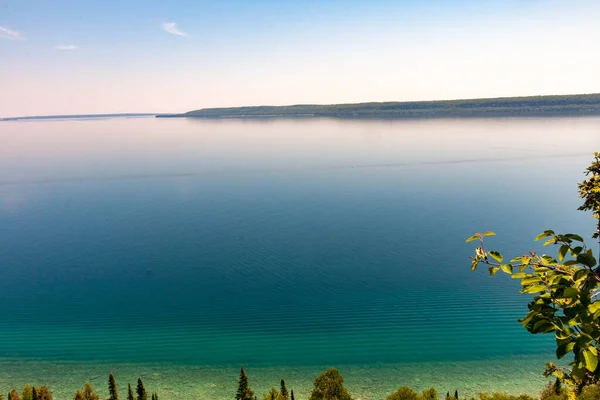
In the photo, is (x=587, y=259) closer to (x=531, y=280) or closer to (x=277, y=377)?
(x=531, y=280)

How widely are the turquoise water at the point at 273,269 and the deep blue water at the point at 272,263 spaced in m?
0.19

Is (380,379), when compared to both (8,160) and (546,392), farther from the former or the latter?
(8,160)

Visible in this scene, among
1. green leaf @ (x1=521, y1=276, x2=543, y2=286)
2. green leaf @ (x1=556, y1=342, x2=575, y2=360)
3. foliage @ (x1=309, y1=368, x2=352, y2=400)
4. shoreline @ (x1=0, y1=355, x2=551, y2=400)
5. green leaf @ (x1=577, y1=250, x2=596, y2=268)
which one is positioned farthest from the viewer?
shoreline @ (x1=0, y1=355, x2=551, y2=400)

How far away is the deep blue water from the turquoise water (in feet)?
0.64

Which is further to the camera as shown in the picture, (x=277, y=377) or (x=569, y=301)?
(x=277, y=377)

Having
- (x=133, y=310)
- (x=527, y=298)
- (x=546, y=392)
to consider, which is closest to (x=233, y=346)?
(x=133, y=310)

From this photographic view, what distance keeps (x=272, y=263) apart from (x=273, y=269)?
49.3 inches

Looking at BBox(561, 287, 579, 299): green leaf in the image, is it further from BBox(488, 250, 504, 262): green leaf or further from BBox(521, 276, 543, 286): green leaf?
BBox(488, 250, 504, 262): green leaf

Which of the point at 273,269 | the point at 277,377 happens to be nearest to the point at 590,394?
the point at 277,377

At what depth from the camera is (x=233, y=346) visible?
1137 inches

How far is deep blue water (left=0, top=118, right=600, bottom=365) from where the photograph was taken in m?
29.1

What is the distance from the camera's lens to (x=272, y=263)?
40875mm

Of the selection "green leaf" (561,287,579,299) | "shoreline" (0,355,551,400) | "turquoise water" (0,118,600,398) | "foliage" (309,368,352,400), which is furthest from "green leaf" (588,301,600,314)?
"turquoise water" (0,118,600,398)

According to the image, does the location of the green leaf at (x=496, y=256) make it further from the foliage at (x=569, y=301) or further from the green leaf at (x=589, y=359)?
the green leaf at (x=589, y=359)
